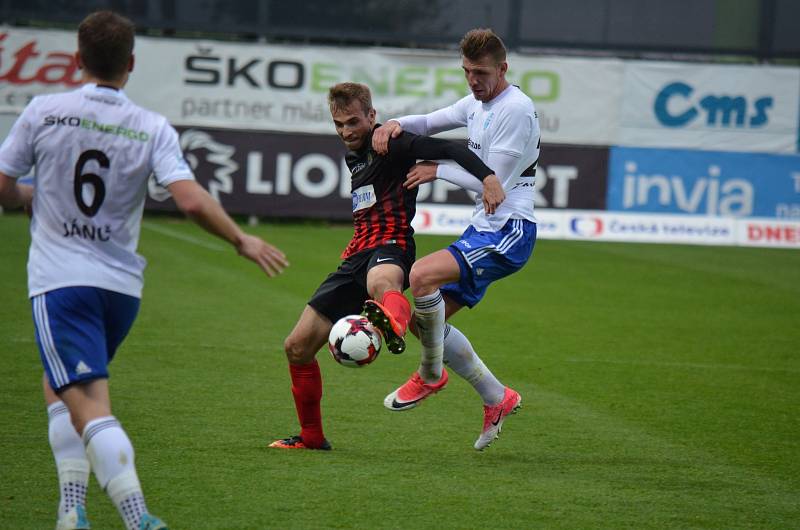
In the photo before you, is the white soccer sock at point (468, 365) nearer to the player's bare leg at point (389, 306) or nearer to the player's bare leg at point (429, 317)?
the player's bare leg at point (429, 317)

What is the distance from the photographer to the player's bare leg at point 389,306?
5.59m


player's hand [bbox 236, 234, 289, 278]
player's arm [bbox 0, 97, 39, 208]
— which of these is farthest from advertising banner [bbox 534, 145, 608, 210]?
player's arm [bbox 0, 97, 39, 208]

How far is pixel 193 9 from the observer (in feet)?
70.8

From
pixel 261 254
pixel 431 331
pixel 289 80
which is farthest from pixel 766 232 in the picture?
pixel 261 254

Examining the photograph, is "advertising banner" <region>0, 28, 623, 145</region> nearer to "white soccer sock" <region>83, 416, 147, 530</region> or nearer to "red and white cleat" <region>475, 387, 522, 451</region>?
"red and white cleat" <region>475, 387, 522, 451</region>

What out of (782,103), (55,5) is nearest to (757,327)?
(782,103)

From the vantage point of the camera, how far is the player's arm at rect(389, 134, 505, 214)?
19.1ft

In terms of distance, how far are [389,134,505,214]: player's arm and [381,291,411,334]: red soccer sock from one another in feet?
1.94

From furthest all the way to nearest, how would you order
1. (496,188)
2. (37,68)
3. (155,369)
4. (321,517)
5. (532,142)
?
(37,68) < (155,369) < (532,142) < (496,188) < (321,517)

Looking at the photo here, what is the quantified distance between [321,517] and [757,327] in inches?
319

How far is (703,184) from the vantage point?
21.4 meters

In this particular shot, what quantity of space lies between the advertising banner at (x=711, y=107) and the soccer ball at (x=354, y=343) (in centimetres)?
1682

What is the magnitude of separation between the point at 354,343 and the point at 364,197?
0.99 metres

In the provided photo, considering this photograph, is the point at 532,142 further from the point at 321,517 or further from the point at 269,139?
the point at 269,139
